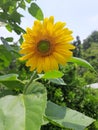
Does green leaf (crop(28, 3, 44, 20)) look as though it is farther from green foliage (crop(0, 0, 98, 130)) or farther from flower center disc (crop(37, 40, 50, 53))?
flower center disc (crop(37, 40, 50, 53))

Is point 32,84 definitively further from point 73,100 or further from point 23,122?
point 73,100

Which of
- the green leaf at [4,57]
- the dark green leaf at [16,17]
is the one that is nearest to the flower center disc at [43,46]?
the green leaf at [4,57]

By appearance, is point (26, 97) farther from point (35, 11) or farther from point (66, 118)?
point (35, 11)

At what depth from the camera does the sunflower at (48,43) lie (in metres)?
1.21

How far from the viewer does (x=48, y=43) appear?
1237 mm

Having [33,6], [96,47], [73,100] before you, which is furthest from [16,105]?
[96,47]

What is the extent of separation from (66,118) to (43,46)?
0.85 ft

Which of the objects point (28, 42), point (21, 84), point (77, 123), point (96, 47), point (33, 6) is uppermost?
point (33, 6)

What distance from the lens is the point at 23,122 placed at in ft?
3.42

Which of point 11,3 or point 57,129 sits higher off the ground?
point 11,3

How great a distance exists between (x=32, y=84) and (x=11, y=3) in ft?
2.18

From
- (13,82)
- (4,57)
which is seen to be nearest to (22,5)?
(4,57)

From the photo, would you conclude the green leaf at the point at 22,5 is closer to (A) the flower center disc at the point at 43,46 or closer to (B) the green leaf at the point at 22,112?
(A) the flower center disc at the point at 43,46

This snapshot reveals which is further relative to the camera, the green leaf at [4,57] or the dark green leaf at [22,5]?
the dark green leaf at [22,5]
